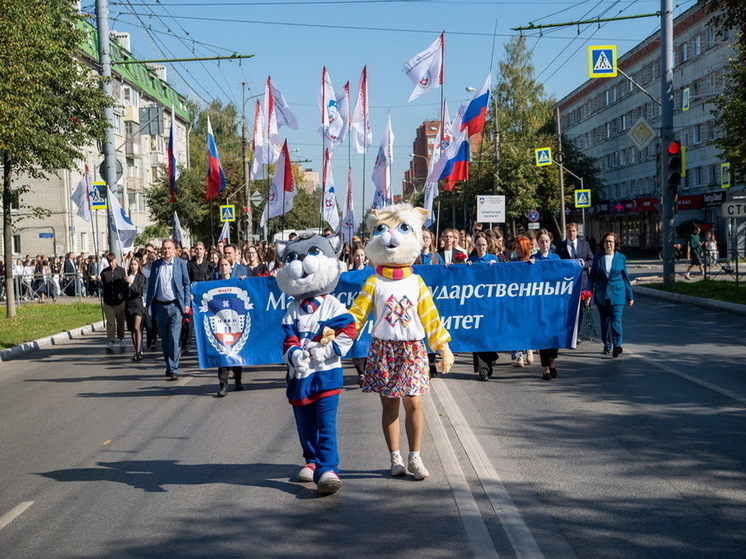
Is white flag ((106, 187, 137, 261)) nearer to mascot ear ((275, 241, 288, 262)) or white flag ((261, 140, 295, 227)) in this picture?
white flag ((261, 140, 295, 227))

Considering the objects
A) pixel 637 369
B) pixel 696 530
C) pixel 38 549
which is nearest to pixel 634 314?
pixel 637 369

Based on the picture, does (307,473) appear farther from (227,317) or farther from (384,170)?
(384,170)

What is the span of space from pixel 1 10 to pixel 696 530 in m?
13.8

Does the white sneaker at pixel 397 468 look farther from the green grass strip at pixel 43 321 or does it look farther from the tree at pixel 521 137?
the tree at pixel 521 137

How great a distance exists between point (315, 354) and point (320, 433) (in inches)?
21.7

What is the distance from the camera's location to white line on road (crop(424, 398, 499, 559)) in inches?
193

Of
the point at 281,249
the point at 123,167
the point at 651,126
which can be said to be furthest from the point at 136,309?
the point at 123,167

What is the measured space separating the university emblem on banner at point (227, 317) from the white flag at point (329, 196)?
1304cm

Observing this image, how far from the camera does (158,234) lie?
50750mm

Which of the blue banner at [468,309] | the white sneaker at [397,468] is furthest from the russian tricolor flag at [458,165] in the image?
the white sneaker at [397,468]

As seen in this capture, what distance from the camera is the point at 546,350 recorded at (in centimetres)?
1109

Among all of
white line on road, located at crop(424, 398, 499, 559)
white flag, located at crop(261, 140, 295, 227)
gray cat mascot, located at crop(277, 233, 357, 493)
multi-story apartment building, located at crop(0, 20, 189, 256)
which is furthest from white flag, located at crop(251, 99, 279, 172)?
gray cat mascot, located at crop(277, 233, 357, 493)

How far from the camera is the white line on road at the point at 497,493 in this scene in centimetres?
488

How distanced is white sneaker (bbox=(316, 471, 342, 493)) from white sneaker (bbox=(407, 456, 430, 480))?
0.59 meters
